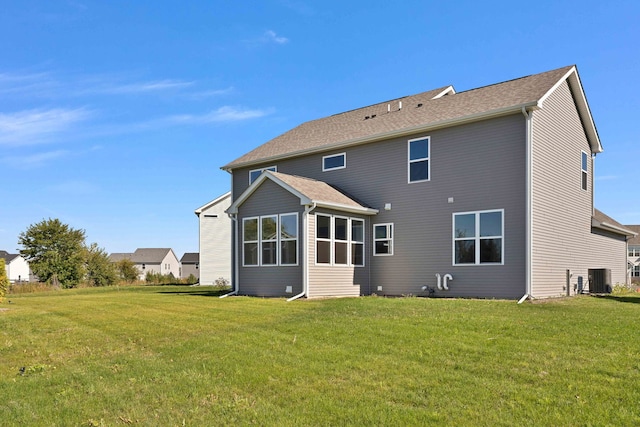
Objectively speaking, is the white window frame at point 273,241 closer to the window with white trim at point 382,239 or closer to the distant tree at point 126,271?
the window with white trim at point 382,239

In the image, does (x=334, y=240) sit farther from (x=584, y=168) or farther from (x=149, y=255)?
(x=149, y=255)

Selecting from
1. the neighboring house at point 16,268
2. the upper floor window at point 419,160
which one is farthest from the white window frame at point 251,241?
the neighboring house at point 16,268

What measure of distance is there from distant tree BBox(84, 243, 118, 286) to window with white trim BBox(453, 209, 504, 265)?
3471cm

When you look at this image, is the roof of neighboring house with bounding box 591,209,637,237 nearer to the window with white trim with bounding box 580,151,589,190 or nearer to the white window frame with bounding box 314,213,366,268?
the window with white trim with bounding box 580,151,589,190

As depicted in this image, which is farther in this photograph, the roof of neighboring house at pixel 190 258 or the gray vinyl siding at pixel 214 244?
the roof of neighboring house at pixel 190 258

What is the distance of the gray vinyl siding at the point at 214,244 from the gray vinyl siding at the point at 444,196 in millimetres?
17460

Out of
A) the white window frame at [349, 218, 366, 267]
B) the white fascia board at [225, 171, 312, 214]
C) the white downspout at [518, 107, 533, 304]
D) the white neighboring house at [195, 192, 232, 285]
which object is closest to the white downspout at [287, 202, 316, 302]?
the white fascia board at [225, 171, 312, 214]

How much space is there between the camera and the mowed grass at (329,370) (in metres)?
4.75

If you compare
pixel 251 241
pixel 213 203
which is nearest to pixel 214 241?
pixel 213 203

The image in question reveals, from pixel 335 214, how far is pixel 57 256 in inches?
1219

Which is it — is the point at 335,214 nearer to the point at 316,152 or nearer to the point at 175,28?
the point at 316,152

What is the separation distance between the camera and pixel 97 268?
42219 millimetres

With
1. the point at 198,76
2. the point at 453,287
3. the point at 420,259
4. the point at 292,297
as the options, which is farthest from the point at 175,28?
the point at 453,287

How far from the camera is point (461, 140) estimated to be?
15.5 m
